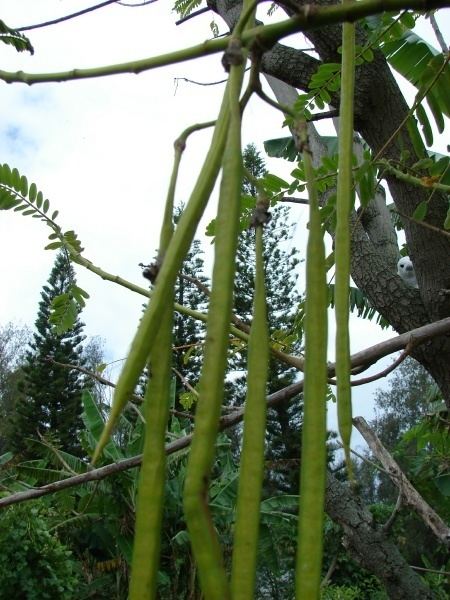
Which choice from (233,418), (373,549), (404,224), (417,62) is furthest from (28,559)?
(233,418)

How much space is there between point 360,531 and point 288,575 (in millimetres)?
7598

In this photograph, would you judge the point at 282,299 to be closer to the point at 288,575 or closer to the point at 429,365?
the point at 288,575

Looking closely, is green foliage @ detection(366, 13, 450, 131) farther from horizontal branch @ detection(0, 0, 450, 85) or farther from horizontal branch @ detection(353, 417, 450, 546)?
horizontal branch @ detection(353, 417, 450, 546)

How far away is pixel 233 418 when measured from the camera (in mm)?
723

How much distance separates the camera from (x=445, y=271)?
1.44m

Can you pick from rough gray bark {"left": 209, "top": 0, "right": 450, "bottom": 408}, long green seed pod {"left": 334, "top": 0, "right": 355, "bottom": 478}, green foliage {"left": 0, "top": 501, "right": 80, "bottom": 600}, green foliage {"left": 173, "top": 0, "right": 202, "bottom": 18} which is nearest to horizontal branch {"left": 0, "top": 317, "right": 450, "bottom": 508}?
long green seed pod {"left": 334, "top": 0, "right": 355, "bottom": 478}

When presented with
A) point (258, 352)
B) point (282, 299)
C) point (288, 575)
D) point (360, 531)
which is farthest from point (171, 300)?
point (282, 299)

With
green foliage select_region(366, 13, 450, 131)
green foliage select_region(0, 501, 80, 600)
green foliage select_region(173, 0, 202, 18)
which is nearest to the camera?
green foliage select_region(366, 13, 450, 131)

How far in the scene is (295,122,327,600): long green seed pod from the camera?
27 cm

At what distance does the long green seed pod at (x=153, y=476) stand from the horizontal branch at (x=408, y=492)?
127 cm

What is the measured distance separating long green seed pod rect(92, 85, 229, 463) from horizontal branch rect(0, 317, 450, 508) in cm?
38

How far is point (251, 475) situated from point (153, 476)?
5 cm

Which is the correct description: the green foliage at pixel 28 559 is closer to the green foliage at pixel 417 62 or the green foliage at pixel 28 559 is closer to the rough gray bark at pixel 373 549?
the rough gray bark at pixel 373 549

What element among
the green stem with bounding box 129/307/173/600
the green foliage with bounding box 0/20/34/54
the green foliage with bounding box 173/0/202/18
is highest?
the green foliage with bounding box 173/0/202/18
